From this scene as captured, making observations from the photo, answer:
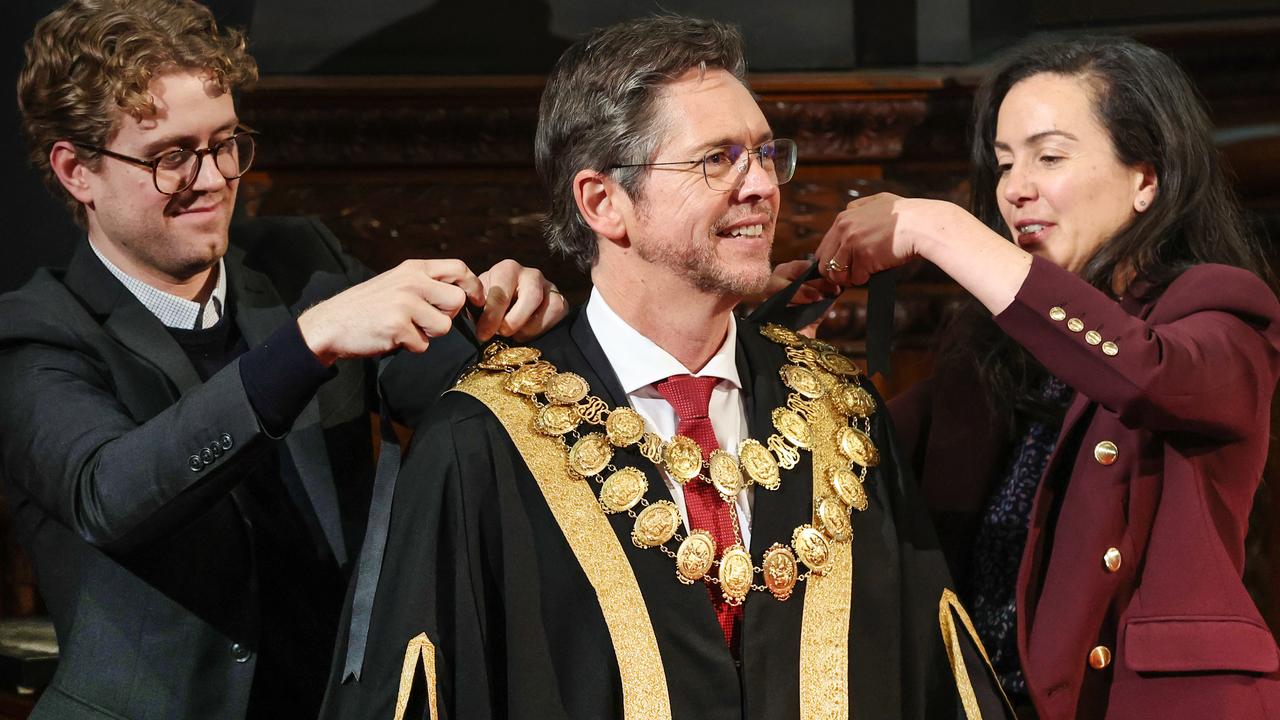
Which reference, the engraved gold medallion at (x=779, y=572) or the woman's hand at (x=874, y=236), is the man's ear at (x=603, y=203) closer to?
the woman's hand at (x=874, y=236)

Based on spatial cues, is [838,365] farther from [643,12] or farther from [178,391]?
[643,12]

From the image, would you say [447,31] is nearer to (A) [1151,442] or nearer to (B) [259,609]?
(B) [259,609]

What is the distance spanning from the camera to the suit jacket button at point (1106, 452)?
1965mm

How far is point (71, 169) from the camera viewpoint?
2.06 m

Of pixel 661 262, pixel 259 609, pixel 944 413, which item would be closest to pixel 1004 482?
pixel 944 413

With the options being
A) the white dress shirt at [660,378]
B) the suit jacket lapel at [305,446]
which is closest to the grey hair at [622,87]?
the white dress shirt at [660,378]

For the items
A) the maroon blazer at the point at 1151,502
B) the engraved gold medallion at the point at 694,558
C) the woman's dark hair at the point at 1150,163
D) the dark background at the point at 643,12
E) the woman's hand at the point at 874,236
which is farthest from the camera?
the dark background at the point at 643,12

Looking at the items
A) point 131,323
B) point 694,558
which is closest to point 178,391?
point 131,323

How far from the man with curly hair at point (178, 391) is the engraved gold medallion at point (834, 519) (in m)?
0.46

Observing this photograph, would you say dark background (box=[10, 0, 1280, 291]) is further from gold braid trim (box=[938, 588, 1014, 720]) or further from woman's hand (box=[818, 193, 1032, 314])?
gold braid trim (box=[938, 588, 1014, 720])

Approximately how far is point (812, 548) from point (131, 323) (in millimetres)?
1038

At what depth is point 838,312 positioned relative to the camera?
Result: 2.94 metres

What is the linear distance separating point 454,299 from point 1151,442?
1.00 m

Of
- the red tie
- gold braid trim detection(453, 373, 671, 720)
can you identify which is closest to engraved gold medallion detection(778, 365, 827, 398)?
the red tie
